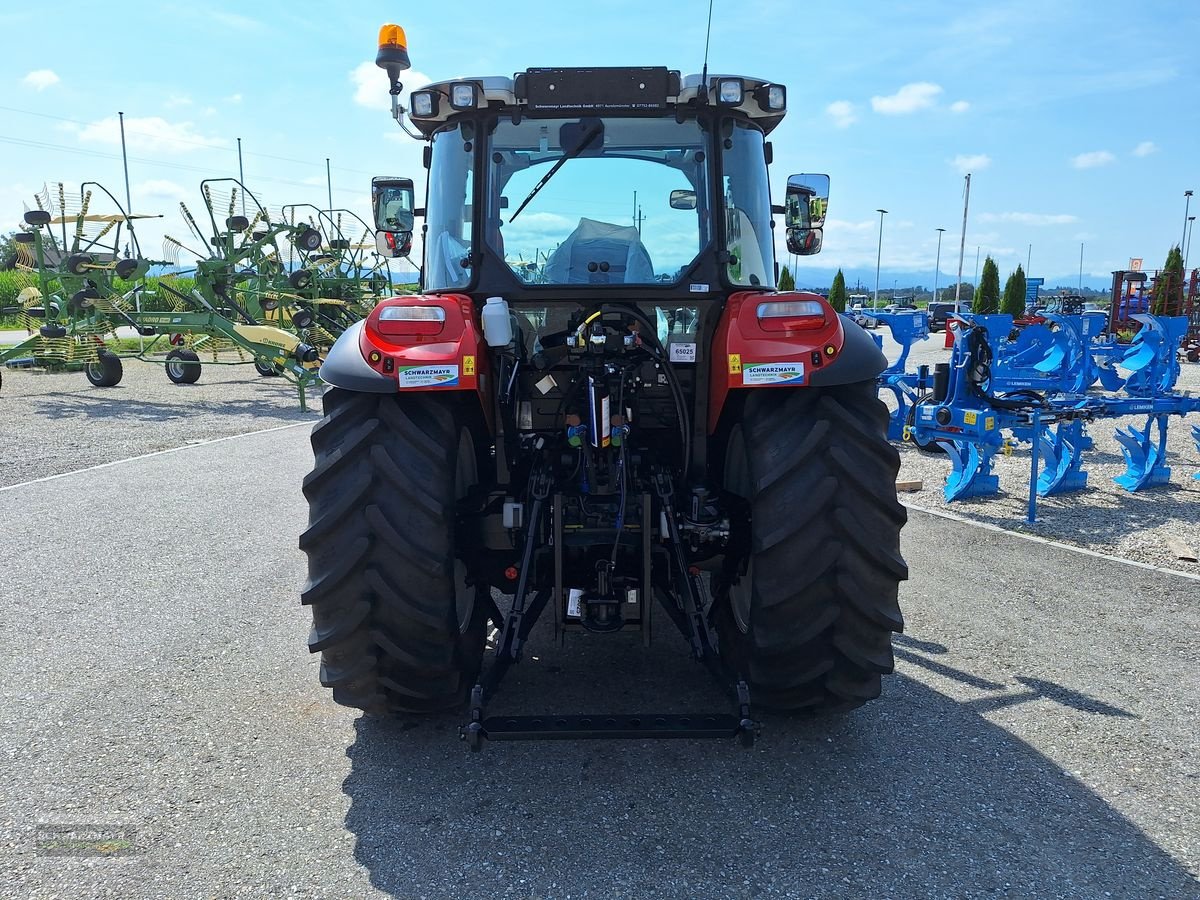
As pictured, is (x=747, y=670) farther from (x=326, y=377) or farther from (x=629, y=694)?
(x=326, y=377)

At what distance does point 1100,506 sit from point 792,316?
538cm

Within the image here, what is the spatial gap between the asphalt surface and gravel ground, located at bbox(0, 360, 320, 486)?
15.7 feet

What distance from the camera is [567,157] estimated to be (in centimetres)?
329

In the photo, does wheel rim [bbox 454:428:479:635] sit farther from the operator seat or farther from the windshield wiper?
the windshield wiper

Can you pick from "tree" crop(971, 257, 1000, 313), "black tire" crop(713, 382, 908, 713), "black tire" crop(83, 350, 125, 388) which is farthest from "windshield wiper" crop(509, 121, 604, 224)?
"tree" crop(971, 257, 1000, 313)

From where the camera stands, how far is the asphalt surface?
231cm

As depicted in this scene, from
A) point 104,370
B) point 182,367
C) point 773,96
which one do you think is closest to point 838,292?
point 182,367

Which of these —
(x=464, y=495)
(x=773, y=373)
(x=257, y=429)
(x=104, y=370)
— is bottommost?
(x=257, y=429)

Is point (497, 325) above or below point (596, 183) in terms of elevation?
below

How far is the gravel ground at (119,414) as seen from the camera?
8.78m

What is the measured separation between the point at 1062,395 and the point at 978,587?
13.0ft

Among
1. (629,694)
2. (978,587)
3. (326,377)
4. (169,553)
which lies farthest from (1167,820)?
Answer: (169,553)

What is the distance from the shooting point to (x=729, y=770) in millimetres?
2826

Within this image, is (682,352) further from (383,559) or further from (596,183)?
(383,559)
